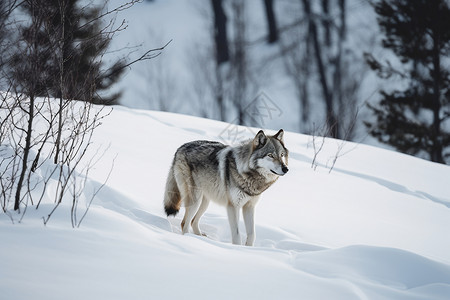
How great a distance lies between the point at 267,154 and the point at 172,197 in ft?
4.18

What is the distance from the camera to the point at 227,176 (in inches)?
183

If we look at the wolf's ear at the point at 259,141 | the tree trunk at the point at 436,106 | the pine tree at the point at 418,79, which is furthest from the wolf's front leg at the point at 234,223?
the tree trunk at the point at 436,106

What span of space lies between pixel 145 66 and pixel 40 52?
2164 cm

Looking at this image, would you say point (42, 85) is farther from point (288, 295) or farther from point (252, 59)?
point (252, 59)

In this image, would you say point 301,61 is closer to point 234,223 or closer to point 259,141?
point 259,141

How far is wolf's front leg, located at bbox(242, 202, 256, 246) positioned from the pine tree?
38.9 ft

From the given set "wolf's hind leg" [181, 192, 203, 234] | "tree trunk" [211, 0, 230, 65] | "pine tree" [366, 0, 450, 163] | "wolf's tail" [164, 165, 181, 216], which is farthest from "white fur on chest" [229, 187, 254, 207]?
"tree trunk" [211, 0, 230, 65]

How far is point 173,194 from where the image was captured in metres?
4.95

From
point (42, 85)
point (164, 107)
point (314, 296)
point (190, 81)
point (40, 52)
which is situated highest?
point (190, 81)

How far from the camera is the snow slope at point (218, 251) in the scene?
2457 mm

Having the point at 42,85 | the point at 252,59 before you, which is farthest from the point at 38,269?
the point at 252,59

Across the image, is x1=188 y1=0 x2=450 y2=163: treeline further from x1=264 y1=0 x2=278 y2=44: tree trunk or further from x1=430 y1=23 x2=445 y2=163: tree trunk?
x1=430 y1=23 x2=445 y2=163: tree trunk

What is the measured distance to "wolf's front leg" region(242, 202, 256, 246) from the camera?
177 inches

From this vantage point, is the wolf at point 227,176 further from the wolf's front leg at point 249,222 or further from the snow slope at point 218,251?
the snow slope at point 218,251
